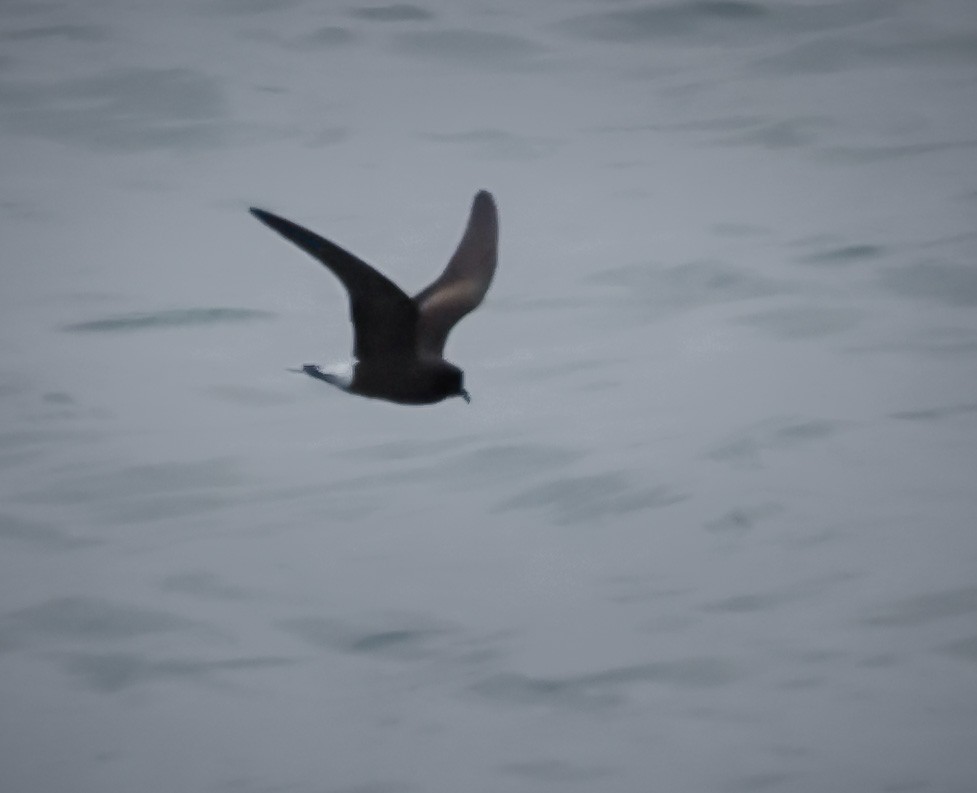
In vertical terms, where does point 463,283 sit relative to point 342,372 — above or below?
above

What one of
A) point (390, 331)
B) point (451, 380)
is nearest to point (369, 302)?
point (390, 331)

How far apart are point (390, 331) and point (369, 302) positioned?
0.16 metres

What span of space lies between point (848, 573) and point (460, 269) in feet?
A: 8.06

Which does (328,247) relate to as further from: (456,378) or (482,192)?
(482,192)

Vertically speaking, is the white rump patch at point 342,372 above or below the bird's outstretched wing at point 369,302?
below

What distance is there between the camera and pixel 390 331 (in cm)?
552

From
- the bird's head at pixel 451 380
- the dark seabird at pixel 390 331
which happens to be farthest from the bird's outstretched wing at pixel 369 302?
the bird's head at pixel 451 380

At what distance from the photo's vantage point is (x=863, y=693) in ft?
23.5

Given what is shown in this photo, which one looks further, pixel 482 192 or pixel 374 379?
pixel 482 192

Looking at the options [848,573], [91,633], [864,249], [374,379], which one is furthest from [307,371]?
[864,249]

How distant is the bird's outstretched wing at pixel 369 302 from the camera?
4.95 m

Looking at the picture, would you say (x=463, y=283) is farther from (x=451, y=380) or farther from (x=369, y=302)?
(x=369, y=302)

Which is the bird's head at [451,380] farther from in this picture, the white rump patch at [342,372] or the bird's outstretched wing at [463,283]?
the white rump patch at [342,372]

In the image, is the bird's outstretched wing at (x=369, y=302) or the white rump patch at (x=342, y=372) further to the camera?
the white rump patch at (x=342, y=372)
